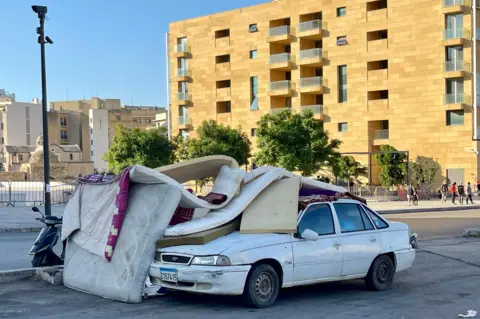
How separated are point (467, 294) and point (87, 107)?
146 m

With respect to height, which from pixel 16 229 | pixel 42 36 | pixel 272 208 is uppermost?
pixel 42 36

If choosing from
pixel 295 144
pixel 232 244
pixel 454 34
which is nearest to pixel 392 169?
pixel 295 144

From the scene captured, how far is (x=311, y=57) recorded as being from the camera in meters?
60.3

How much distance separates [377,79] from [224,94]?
17760mm

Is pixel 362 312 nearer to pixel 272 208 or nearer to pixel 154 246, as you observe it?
pixel 272 208

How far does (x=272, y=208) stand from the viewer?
9.20 metres

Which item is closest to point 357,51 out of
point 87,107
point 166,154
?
point 166,154

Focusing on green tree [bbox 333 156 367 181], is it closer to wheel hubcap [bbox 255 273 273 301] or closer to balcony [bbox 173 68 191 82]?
balcony [bbox 173 68 191 82]

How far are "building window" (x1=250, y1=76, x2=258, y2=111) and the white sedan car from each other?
2186 inches

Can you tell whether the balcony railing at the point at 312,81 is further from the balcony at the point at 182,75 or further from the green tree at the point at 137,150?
the balcony at the point at 182,75

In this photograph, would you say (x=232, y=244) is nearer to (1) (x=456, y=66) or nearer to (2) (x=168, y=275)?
(2) (x=168, y=275)

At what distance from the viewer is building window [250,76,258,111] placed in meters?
65.8

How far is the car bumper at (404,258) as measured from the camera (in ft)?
34.0

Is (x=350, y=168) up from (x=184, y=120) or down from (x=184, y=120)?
down
